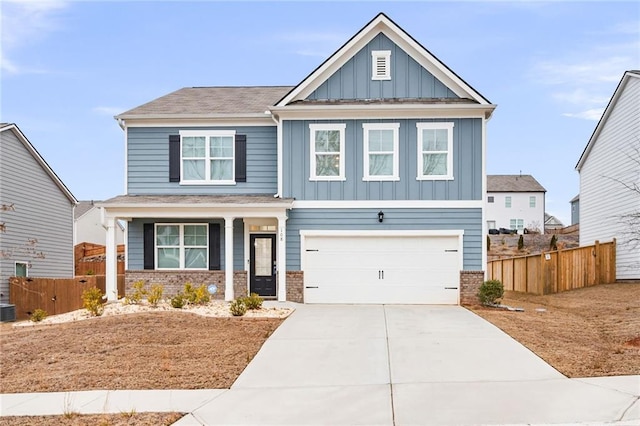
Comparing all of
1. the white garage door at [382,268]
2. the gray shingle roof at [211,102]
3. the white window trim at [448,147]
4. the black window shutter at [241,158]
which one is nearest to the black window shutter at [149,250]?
the black window shutter at [241,158]

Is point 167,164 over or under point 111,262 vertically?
over

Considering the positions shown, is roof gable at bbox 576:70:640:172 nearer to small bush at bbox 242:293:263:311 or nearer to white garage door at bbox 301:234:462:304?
white garage door at bbox 301:234:462:304

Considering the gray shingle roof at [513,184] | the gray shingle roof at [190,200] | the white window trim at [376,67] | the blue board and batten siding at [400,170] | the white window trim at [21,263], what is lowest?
the white window trim at [21,263]

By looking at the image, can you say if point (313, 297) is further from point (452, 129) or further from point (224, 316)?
point (452, 129)

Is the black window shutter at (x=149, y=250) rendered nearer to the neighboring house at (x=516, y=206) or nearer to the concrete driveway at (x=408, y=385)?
the concrete driveway at (x=408, y=385)

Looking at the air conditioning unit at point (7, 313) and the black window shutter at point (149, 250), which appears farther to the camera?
the air conditioning unit at point (7, 313)

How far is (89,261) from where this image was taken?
34000mm

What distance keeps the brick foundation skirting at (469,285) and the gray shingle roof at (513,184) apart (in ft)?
144

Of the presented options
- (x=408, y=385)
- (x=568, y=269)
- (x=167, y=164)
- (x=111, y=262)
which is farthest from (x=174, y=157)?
(x=568, y=269)

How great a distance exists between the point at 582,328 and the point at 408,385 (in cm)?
683

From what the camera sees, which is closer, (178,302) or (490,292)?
(178,302)

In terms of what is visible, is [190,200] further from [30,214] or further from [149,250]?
[30,214]

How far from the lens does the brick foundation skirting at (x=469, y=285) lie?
18219 millimetres

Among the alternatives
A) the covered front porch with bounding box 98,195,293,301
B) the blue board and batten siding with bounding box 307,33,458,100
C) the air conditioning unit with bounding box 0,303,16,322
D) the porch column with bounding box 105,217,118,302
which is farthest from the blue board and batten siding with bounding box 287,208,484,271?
the air conditioning unit with bounding box 0,303,16,322
